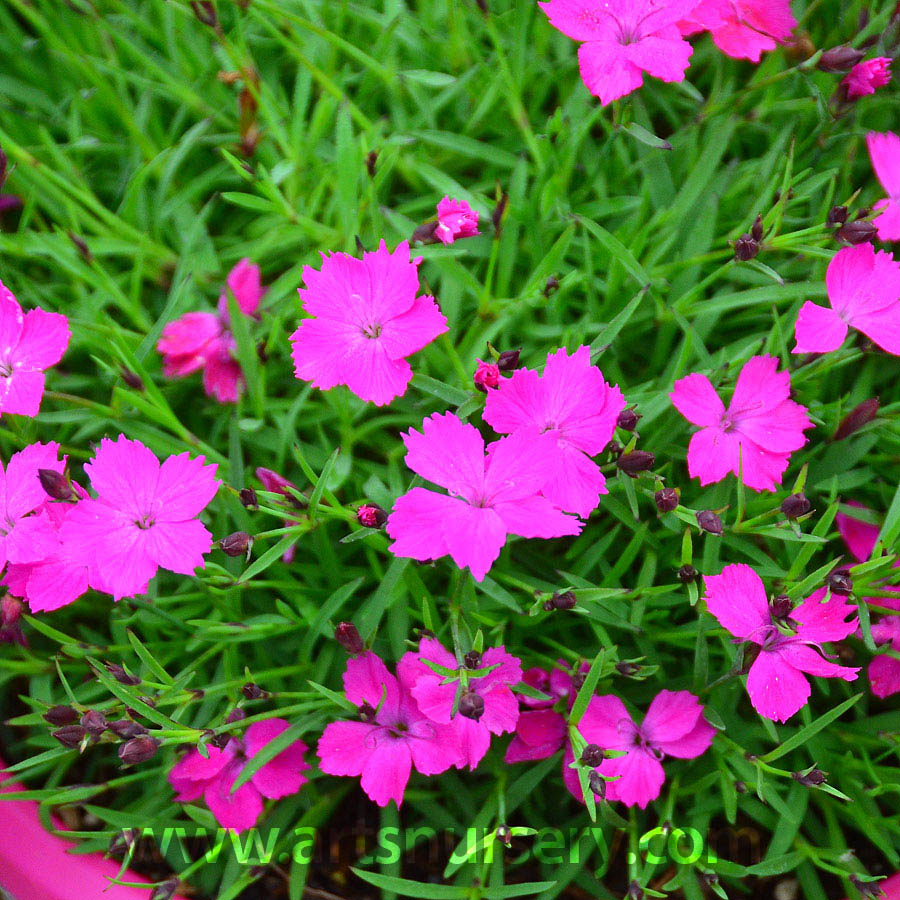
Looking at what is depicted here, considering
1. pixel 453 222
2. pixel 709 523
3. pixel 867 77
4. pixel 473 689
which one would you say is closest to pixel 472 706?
pixel 473 689

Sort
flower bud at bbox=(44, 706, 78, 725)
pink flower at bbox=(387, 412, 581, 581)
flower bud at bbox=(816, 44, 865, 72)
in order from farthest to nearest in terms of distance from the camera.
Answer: flower bud at bbox=(816, 44, 865, 72) < flower bud at bbox=(44, 706, 78, 725) < pink flower at bbox=(387, 412, 581, 581)

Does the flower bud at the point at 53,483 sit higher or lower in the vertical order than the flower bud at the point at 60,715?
higher

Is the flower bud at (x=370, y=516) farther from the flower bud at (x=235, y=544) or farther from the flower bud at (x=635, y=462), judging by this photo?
the flower bud at (x=635, y=462)

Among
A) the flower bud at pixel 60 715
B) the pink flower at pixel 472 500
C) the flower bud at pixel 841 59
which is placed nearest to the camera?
the pink flower at pixel 472 500

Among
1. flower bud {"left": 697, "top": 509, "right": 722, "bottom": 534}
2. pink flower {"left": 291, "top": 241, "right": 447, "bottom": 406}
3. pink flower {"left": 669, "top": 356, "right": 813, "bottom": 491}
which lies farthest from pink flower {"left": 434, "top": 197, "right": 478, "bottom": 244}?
flower bud {"left": 697, "top": 509, "right": 722, "bottom": 534}

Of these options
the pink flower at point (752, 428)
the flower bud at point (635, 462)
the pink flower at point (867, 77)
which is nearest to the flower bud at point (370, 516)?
the flower bud at point (635, 462)

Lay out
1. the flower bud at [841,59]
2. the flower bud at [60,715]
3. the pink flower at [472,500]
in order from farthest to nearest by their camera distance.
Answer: the flower bud at [841,59] < the flower bud at [60,715] < the pink flower at [472,500]

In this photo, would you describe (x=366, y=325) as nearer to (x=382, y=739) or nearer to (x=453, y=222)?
(x=453, y=222)

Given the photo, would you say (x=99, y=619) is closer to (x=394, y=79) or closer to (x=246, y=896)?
(x=246, y=896)

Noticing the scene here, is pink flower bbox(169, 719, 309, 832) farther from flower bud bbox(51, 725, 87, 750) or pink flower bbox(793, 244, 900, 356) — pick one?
pink flower bbox(793, 244, 900, 356)
